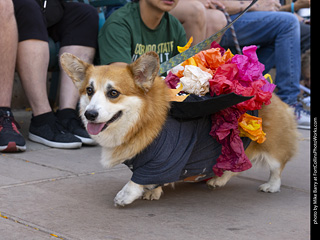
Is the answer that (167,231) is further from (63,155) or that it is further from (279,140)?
(63,155)

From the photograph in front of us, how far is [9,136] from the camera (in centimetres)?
348

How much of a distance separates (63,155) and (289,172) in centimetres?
181

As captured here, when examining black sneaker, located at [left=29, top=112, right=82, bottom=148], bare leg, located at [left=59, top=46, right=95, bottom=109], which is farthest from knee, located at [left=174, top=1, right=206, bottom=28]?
black sneaker, located at [left=29, top=112, right=82, bottom=148]

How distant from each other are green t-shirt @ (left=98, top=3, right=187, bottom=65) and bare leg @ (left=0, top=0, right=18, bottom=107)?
0.75 metres

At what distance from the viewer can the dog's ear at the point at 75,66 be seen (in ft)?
8.86

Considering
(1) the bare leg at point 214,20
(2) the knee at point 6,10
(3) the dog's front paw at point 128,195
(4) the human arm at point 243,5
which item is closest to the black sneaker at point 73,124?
(2) the knee at point 6,10

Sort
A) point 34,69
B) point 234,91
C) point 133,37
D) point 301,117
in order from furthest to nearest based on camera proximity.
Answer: point 301,117 < point 133,37 < point 34,69 < point 234,91

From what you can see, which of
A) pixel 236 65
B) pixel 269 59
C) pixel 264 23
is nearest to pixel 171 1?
pixel 236 65

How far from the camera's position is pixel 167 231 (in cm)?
222

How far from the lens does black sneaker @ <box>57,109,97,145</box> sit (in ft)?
13.1

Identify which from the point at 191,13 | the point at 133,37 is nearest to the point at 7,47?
the point at 133,37

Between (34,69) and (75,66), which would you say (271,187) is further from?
(34,69)

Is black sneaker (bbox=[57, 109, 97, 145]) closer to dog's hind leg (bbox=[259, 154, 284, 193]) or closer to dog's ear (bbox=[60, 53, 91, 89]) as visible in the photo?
dog's ear (bbox=[60, 53, 91, 89])

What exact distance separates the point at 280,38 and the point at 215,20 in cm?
107
